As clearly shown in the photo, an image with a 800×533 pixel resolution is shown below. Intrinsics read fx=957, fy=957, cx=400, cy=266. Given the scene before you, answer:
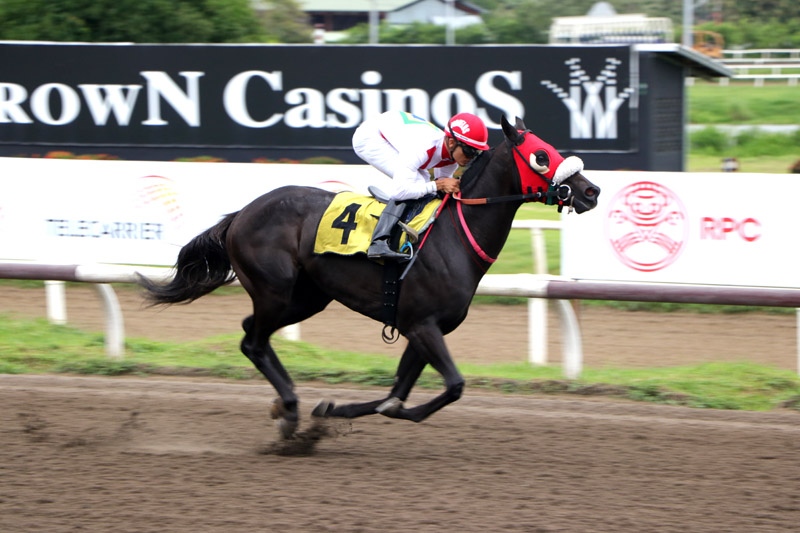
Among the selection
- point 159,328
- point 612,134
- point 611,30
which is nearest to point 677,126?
point 612,134

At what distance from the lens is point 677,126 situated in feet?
44.0

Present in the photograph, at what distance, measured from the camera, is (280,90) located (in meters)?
13.0

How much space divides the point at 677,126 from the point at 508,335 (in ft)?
20.7

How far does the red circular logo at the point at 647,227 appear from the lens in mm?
7672

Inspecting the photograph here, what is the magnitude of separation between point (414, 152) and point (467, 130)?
31 cm

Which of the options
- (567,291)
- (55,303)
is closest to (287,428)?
(567,291)

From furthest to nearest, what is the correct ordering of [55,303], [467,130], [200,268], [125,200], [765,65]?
[765,65]
[125,200]
[55,303]
[200,268]
[467,130]

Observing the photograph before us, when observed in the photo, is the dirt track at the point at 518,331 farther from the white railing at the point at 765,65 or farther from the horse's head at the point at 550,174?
Answer: the white railing at the point at 765,65

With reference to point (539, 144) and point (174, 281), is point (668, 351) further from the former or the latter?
point (174, 281)

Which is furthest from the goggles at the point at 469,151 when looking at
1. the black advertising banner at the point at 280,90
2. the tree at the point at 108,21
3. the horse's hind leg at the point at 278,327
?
the tree at the point at 108,21

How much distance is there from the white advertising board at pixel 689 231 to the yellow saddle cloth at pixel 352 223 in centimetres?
281

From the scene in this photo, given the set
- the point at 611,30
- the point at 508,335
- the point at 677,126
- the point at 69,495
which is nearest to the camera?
the point at 69,495

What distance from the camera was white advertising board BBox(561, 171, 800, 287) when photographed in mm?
7547

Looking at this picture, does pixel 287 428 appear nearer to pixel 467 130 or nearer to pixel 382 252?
pixel 382 252
